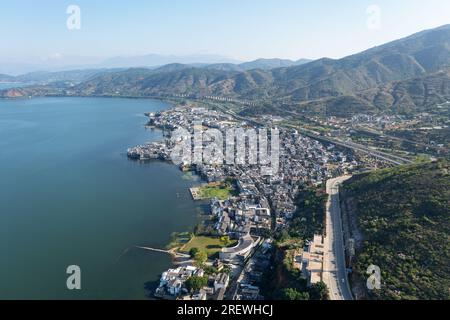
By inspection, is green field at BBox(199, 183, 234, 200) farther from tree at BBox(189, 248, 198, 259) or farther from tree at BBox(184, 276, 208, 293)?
tree at BBox(184, 276, 208, 293)

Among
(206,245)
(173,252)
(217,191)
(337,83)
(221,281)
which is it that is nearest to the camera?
(221,281)

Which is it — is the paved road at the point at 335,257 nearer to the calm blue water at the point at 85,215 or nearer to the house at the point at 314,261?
the house at the point at 314,261

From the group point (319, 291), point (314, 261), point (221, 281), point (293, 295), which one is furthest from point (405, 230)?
point (221, 281)

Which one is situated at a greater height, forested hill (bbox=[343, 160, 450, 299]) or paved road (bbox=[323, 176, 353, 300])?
forested hill (bbox=[343, 160, 450, 299])

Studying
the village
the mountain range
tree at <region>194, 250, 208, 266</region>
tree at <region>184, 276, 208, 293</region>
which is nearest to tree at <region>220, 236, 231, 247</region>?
the village

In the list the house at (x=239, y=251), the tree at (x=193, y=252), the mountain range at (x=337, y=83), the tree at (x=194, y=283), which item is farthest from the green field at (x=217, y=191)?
the mountain range at (x=337, y=83)

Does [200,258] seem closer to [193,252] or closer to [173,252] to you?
[193,252]
